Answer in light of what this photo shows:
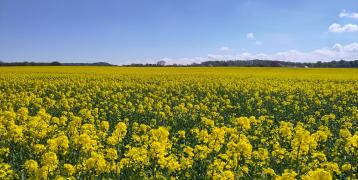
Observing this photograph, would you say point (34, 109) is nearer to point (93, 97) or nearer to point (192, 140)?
point (93, 97)

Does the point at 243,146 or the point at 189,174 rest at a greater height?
the point at 243,146

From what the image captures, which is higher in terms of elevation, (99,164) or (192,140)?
(99,164)

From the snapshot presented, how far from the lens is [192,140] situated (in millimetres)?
11719

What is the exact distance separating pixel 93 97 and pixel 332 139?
12.7 meters

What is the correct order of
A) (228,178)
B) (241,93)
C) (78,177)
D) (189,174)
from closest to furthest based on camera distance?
(228,178) < (78,177) < (189,174) < (241,93)

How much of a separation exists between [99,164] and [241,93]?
708 inches

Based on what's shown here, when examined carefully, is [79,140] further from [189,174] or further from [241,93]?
[241,93]

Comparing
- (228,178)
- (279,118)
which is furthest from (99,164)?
(279,118)

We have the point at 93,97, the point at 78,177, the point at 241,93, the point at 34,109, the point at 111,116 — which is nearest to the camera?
the point at 78,177

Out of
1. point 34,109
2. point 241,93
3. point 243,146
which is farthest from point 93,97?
point 243,146

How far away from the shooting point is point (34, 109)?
1698 centimetres

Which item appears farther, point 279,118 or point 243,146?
point 279,118

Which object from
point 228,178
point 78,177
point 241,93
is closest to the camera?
point 228,178

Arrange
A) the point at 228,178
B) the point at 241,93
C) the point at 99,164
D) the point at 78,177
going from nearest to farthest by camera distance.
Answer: the point at 228,178 < the point at 99,164 < the point at 78,177 < the point at 241,93
